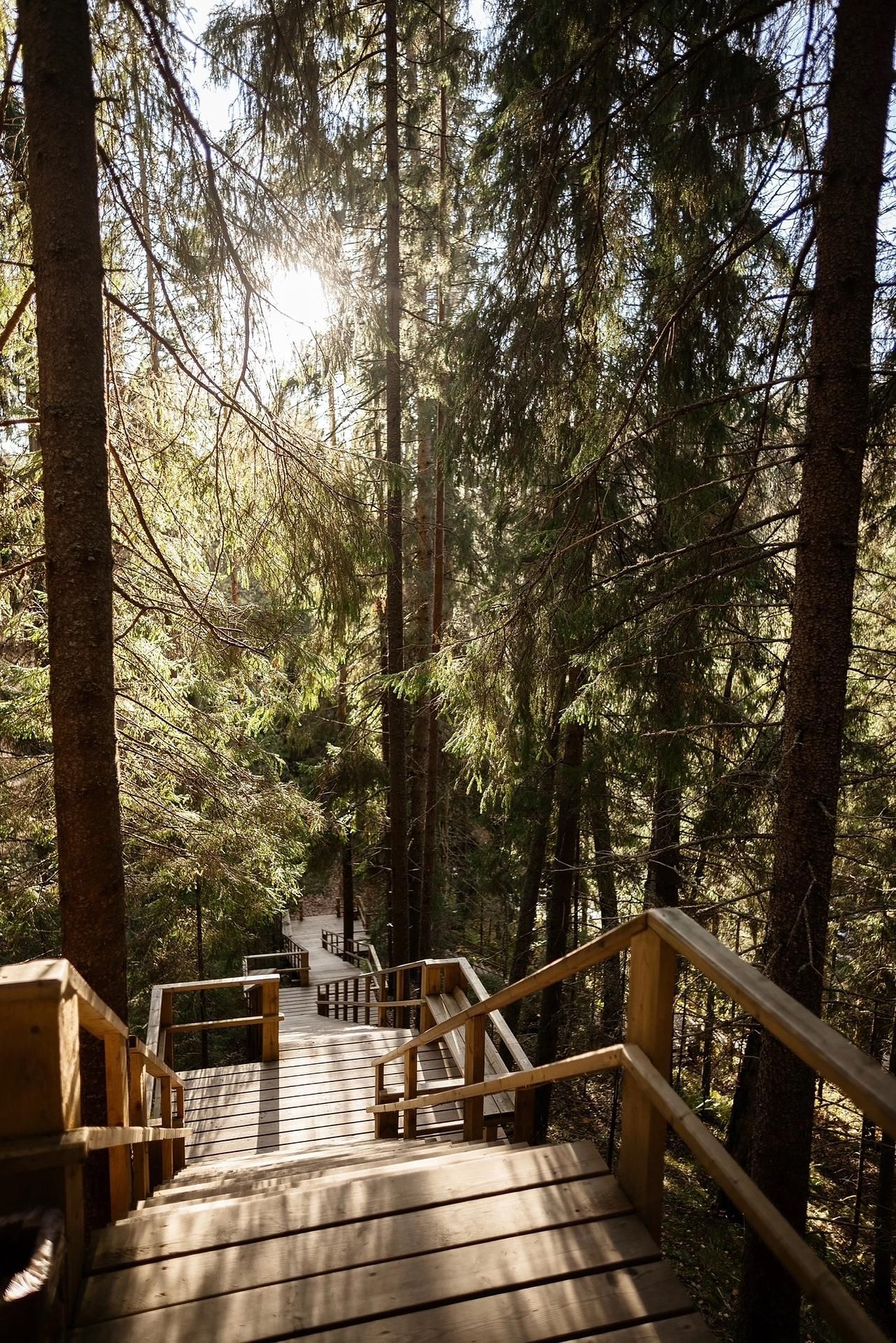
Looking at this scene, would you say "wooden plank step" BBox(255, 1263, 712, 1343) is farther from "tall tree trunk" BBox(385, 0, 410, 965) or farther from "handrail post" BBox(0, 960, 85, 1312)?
"tall tree trunk" BBox(385, 0, 410, 965)

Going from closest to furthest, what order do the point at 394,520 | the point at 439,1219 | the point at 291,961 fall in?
the point at 439,1219
the point at 394,520
the point at 291,961

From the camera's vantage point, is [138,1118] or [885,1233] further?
[885,1233]

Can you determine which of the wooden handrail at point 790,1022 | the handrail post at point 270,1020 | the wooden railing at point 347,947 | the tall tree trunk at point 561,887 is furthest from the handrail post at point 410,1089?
the wooden railing at point 347,947

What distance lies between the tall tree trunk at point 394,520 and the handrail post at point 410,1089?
140 inches

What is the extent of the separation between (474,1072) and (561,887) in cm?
496

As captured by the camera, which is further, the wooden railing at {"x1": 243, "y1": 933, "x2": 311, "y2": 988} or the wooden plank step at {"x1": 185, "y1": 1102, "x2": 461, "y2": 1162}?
the wooden railing at {"x1": 243, "y1": 933, "x2": 311, "y2": 988}

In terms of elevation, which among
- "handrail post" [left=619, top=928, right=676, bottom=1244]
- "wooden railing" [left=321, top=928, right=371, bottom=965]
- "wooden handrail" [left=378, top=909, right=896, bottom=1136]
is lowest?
"wooden railing" [left=321, top=928, right=371, bottom=965]

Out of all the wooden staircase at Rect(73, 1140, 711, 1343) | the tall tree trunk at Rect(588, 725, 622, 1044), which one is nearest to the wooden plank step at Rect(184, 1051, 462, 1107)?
the tall tree trunk at Rect(588, 725, 622, 1044)

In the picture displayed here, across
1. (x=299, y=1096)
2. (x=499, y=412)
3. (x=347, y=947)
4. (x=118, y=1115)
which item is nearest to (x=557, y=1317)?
(x=118, y=1115)

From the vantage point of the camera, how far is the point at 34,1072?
1.82m

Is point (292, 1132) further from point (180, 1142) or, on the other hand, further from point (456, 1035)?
point (456, 1035)

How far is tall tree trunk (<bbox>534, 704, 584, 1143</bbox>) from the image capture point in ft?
28.6

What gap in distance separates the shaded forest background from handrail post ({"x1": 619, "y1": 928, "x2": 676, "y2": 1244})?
1.71 m

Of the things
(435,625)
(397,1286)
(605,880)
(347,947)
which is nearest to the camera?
(397,1286)
